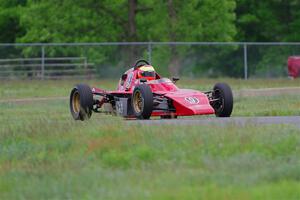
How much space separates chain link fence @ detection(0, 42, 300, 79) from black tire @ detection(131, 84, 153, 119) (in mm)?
22818

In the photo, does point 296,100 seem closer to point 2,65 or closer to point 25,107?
point 25,107

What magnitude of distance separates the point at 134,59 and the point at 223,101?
23839 millimetres

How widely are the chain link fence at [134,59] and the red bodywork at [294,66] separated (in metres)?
0.45

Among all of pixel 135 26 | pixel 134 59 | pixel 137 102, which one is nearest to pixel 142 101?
pixel 137 102

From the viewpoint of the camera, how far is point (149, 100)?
21.3 metres

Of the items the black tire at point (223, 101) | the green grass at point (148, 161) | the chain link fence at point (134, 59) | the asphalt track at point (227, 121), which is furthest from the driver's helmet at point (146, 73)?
the chain link fence at point (134, 59)

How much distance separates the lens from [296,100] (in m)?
29.7

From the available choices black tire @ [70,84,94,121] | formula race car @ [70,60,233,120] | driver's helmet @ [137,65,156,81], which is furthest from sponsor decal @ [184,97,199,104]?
black tire @ [70,84,94,121]

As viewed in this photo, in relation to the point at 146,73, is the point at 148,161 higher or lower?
lower

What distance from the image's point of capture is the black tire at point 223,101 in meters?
22.1

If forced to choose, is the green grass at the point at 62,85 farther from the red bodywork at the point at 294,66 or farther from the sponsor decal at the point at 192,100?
the sponsor decal at the point at 192,100

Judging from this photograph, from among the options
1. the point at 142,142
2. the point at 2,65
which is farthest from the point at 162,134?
the point at 2,65

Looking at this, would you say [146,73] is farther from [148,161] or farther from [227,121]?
[148,161]

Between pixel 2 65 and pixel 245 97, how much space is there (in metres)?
16.6
